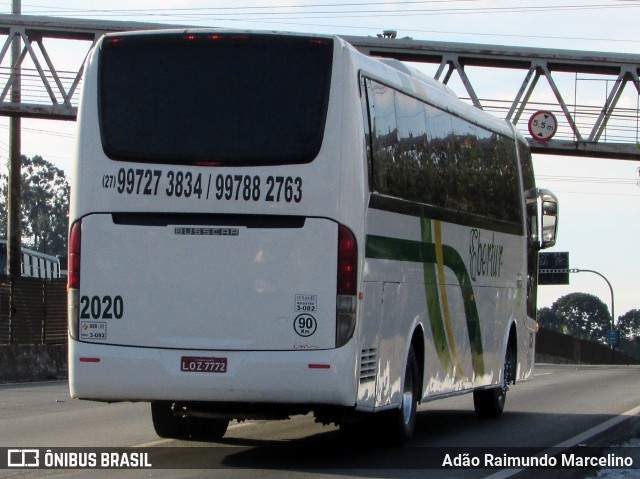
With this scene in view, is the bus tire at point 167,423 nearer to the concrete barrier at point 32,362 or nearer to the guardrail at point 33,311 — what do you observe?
the concrete barrier at point 32,362

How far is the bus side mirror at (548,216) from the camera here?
60.7ft

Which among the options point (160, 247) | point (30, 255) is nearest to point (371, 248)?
point (160, 247)

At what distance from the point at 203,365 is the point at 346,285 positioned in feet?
4.16

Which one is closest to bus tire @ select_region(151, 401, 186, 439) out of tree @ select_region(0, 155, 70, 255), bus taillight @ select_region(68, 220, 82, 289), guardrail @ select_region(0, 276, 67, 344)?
bus taillight @ select_region(68, 220, 82, 289)

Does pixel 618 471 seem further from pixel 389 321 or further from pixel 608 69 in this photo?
pixel 608 69

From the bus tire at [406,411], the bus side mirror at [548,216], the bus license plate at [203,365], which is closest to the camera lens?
the bus license plate at [203,365]

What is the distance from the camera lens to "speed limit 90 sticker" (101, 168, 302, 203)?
10.7 m

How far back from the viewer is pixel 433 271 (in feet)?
44.5

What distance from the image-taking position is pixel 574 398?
20859 millimetres

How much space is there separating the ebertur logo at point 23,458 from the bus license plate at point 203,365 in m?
1.53

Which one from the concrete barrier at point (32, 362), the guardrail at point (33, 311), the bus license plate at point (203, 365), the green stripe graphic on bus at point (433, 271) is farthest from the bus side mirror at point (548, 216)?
the guardrail at point (33, 311)

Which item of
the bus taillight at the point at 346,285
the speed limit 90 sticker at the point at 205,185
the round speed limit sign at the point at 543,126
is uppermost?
the round speed limit sign at the point at 543,126

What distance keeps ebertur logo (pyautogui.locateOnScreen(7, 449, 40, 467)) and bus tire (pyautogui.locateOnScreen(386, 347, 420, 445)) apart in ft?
10.5

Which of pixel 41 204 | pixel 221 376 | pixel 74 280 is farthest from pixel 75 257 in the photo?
pixel 41 204
